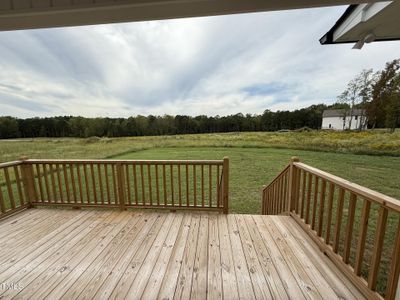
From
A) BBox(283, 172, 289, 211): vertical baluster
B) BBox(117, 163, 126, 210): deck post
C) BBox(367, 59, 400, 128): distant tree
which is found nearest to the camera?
BBox(283, 172, 289, 211): vertical baluster

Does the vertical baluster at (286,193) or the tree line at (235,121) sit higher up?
the tree line at (235,121)

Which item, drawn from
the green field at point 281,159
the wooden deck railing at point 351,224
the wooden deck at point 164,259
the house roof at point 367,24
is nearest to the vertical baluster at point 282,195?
the wooden deck railing at point 351,224

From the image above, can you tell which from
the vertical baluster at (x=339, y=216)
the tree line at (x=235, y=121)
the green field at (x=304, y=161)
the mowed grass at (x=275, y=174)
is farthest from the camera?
the tree line at (x=235, y=121)

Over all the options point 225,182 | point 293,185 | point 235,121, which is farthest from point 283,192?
point 235,121

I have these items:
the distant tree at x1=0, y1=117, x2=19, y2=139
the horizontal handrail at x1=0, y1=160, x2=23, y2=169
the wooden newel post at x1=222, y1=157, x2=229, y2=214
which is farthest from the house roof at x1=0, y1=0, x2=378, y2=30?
the distant tree at x1=0, y1=117, x2=19, y2=139

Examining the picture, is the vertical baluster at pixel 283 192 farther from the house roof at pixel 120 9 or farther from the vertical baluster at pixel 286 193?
the house roof at pixel 120 9

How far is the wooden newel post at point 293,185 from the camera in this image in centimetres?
288

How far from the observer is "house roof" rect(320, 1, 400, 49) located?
1614 mm

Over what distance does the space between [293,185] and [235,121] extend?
26935 mm

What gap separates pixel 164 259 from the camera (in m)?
2.02

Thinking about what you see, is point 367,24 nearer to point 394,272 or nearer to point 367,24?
point 367,24

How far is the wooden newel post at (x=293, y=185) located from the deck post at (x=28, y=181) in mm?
4579

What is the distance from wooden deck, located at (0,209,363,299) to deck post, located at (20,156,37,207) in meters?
0.54

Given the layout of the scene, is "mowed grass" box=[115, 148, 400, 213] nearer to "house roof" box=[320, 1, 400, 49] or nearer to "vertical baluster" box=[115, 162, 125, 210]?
"vertical baluster" box=[115, 162, 125, 210]
